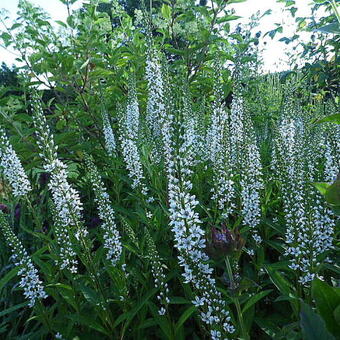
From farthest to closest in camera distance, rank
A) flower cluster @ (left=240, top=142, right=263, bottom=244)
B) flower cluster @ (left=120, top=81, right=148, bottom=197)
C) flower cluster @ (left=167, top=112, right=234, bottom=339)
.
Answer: flower cluster @ (left=120, top=81, right=148, bottom=197) → flower cluster @ (left=240, top=142, right=263, bottom=244) → flower cluster @ (left=167, top=112, right=234, bottom=339)

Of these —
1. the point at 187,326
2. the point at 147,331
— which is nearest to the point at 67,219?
the point at 147,331

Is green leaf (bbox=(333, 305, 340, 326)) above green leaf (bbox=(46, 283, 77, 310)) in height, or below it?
above

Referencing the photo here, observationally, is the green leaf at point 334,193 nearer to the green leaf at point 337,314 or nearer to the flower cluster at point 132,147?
the green leaf at point 337,314

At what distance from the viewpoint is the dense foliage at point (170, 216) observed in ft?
6.17

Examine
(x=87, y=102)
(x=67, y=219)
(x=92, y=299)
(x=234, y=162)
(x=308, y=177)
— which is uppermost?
(x=87, y=102)

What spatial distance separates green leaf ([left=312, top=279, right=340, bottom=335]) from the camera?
1124 millimetres

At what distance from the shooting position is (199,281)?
1.84 metres

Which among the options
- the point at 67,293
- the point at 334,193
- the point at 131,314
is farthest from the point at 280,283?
the point at 67,293

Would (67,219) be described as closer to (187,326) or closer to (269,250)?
(187,326)

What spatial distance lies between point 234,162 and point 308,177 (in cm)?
164

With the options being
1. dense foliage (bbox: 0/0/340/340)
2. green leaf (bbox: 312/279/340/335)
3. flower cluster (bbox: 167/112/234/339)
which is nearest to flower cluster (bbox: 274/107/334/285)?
dense foliage (bbox: 0/0/340/340)

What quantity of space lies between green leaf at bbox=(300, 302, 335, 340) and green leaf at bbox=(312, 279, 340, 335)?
9 cm

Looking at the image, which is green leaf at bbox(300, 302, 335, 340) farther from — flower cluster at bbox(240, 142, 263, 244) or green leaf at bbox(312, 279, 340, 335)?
flower cluster at bbox(240, 142, 263, 244)

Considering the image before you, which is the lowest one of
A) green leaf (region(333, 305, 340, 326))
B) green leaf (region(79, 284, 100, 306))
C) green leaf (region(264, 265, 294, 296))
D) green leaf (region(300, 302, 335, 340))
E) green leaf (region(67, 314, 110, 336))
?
green leaf (region(67, 314, 110, 336))
